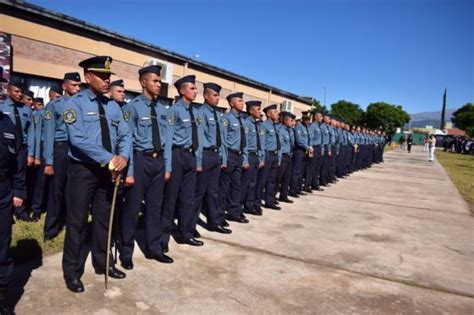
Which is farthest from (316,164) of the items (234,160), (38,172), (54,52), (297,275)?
(54,52)

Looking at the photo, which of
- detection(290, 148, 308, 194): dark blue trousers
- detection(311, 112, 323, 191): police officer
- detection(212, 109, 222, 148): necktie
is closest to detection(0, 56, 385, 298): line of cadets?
detection(212, 109, 222, 148): necktie

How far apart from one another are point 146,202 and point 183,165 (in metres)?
0.71

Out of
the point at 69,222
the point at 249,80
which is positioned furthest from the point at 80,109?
the point at 249,80

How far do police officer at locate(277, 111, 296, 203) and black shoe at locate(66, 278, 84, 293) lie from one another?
5549 millimetres

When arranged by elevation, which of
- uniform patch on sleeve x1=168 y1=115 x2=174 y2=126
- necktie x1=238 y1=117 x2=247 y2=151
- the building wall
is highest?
the building wall

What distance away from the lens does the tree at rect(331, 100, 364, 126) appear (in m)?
87.1

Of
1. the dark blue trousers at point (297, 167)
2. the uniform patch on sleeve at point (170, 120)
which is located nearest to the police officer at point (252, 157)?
the dark blue trousers at point (297, 167)

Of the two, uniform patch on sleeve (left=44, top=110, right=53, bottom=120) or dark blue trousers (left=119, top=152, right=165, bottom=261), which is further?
uniform patch on sleeve (left=44, top=110, right=53, bottom=120)

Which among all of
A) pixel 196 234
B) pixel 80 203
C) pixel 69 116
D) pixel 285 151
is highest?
pixel 69 116

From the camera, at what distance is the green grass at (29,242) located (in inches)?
181

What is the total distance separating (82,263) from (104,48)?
1125 centimetres

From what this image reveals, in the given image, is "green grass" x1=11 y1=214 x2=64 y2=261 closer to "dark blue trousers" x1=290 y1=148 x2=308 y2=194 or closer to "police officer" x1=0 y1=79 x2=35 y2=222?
"police officer" x1=0 y1=79 x2=35 y2=222

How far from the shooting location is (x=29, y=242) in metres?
4.96

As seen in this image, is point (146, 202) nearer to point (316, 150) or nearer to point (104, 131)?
point (104, 131)
